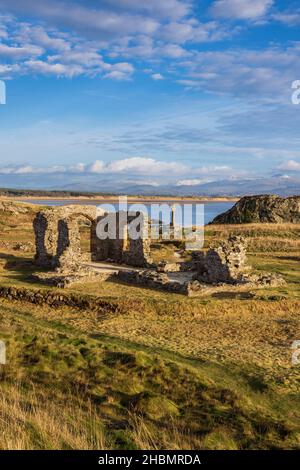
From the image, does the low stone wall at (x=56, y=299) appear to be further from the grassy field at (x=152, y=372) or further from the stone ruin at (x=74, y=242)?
the stone ruin at (x=74, y=242)

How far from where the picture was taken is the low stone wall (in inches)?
719

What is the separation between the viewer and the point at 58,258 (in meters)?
24.7

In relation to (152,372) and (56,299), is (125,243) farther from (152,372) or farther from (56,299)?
(152,372)

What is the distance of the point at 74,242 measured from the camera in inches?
990

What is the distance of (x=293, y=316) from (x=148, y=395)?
30.9 ft

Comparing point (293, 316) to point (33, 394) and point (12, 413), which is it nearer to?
point (33, 394)

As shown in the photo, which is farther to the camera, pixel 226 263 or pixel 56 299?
pixel 226 263

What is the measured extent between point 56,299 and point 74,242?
641 centimetres

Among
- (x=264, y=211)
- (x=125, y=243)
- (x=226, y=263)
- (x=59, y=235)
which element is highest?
(x=264, y=211)

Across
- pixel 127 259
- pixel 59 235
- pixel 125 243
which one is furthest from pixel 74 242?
pixel 125 243

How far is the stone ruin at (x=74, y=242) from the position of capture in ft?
82.0

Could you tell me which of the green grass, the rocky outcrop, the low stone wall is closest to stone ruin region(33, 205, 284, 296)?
the low stone wall

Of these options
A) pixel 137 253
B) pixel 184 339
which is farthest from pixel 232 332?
pixel 137 253

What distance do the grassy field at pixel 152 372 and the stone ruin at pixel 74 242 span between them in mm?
4010
